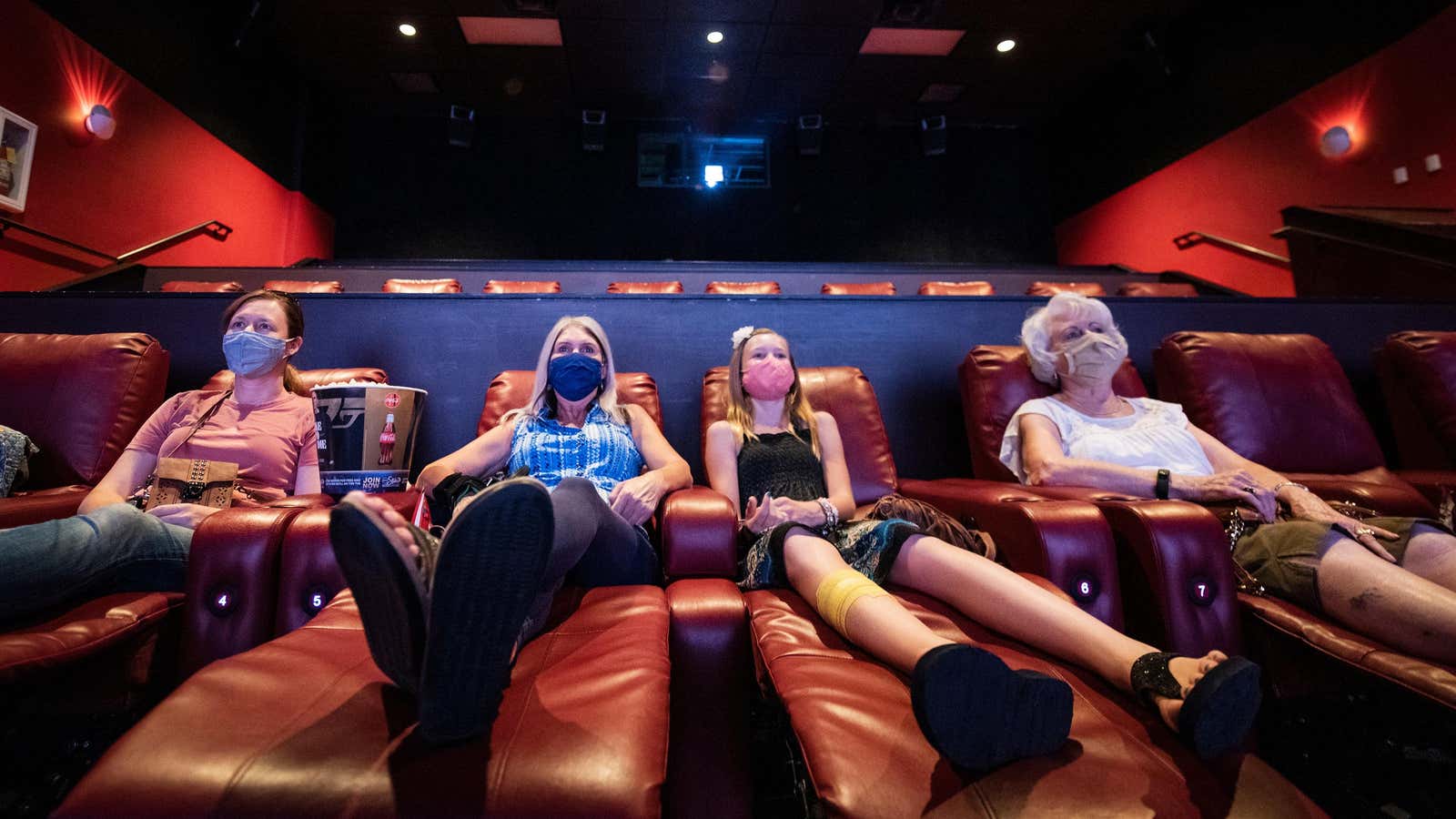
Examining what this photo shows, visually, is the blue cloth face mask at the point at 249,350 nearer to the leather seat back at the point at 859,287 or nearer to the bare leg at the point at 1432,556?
the bare leg at the point at 1432,556

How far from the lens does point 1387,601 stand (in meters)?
1.12

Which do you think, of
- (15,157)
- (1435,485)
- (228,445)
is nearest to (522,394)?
(228,445)

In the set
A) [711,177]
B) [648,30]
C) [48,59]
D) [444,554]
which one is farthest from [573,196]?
[444,554]

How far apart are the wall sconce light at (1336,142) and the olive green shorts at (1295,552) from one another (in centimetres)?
559

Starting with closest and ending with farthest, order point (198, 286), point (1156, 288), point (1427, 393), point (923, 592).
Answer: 1. point (923, 592)
2. point (1427, 393)
3. point (198, 286)
4. point (1156, 288)

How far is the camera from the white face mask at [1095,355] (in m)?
1.95

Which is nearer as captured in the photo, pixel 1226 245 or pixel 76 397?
pixel 76 397

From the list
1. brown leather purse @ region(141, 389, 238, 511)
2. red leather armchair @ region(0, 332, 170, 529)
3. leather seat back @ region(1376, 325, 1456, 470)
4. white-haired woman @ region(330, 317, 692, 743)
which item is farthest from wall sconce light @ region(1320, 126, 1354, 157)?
red leather armchair @ region(0, 332, 170, 529)

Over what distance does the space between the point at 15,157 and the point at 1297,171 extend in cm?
1003

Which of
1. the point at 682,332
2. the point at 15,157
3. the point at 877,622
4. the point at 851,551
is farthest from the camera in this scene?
the point at 15,157

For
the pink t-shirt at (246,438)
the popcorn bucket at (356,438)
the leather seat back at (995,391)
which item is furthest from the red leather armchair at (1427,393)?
the pink t-shirt at (246,438)

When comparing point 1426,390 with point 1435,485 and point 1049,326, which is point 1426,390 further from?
point 1049,326

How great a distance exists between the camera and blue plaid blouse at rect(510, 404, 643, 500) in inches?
70.2

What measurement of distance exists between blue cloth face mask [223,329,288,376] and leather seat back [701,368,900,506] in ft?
4.42
